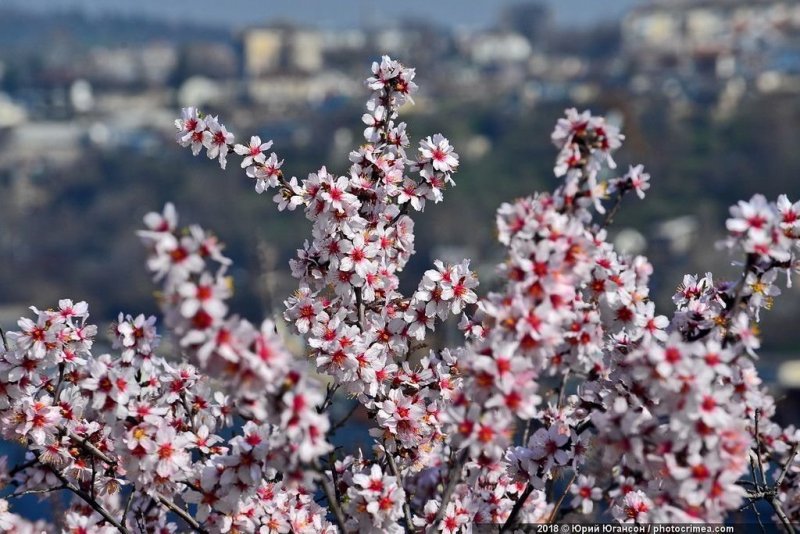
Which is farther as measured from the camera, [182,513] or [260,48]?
[260,48]

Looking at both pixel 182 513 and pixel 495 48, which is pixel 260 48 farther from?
pixel 182 513

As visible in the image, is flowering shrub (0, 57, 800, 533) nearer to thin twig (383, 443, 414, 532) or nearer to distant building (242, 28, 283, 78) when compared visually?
thin twig (383, 443, 414, 532)

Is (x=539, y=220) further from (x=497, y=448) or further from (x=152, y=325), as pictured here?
(x=152, y=325)

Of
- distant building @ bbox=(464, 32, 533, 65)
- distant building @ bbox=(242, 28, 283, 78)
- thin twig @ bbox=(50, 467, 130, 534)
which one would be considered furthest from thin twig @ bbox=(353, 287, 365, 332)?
distant building @ bbox=(464, 32, 533, 65)

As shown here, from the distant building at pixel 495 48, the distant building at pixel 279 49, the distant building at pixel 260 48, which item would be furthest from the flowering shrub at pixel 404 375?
the distant building at pixel 495 48

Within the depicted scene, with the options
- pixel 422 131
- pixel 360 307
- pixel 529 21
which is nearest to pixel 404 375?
pixel 360 307

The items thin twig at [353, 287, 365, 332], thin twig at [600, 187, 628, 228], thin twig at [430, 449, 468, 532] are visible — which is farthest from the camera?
thin twig at [353, 287, 365, 332]
